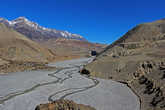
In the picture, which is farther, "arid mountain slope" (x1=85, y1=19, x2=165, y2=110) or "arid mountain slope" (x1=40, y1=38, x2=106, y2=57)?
"arid mountain slope" (x1=40, y1=38, x2=106, y2=57)

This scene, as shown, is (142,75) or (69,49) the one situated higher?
(69,49)

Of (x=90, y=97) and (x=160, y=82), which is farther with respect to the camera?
(x=160, y=82)

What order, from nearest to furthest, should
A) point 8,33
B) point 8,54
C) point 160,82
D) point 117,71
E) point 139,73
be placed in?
point 160,82 < point 139,73 < point 117,71 < point 8,54 < point 8,33

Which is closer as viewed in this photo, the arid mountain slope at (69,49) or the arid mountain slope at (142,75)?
the arid mountain slope at (142,75)

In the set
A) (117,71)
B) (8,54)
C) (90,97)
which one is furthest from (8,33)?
(90,97)

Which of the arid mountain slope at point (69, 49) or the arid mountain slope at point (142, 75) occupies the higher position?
the arid mountain slope at point (69, 49)

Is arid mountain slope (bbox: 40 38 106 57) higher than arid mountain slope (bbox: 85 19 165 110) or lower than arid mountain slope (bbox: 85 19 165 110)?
higher

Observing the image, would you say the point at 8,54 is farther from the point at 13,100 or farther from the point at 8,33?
the point at 13,100

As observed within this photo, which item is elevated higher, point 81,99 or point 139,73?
point 139,73

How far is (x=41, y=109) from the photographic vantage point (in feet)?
21.3

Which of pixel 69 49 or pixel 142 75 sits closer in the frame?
pixel 142 75

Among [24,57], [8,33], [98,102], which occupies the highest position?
[8,33]

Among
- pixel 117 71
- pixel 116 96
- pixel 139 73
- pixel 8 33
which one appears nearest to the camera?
pixel 116 96

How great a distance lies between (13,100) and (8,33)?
5300 cm
